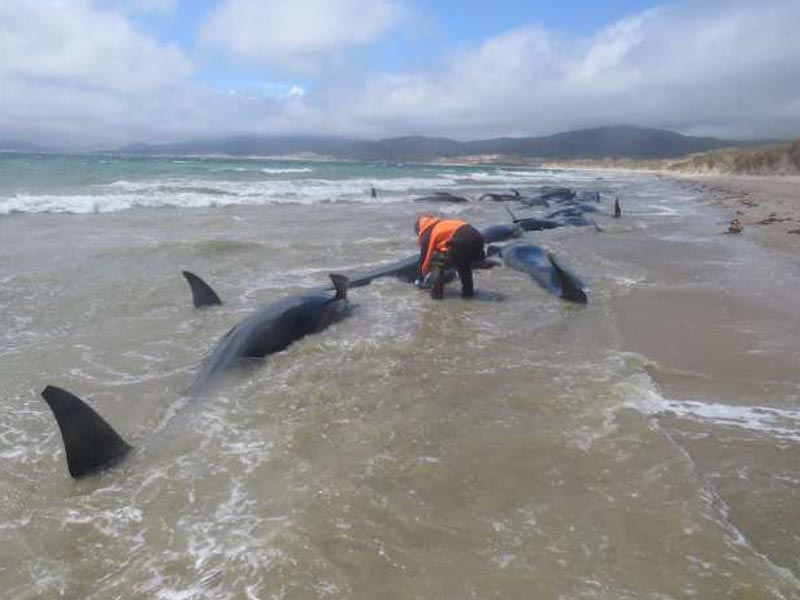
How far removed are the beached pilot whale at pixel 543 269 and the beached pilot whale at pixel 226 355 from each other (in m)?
3.34

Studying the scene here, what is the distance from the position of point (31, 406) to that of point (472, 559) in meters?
4.31

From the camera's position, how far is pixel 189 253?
1404cm

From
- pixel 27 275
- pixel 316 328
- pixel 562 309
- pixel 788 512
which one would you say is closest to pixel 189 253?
pixel 27 275

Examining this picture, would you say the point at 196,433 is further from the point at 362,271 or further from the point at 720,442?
the point at 362,271

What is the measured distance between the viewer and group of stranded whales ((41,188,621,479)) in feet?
15.1

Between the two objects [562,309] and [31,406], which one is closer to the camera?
[31,406]

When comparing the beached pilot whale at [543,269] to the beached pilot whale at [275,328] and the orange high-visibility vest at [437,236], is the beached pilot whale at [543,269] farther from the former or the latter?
the beached pilot whale at [275,328]

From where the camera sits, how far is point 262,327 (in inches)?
295

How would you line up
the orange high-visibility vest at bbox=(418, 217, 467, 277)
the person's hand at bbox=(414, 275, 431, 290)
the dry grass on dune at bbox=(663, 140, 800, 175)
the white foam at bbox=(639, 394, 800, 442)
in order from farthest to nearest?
the dry grass on dune at bbox=(663, 140, 800, 175) → the person's hand at bbox=(414, 275, 431, 290) → the orange high-visibility vest at bbox=(418, 217, 467, 277) → the white foam at bbox=(639, 394, 800, 442)

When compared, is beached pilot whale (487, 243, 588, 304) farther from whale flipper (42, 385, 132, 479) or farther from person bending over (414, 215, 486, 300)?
whale flipper (42, 385, 132, 479)

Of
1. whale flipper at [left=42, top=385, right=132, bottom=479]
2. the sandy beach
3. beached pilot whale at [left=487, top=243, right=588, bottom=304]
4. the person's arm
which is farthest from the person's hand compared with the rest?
the sandy beach

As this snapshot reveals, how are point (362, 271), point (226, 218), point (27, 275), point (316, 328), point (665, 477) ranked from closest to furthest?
point (665, 477) → point (316, 328) → point (27, 275) → point (362, 271) → point (226, 218)

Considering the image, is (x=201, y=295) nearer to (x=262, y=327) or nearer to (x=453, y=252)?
(x=262, y=327)

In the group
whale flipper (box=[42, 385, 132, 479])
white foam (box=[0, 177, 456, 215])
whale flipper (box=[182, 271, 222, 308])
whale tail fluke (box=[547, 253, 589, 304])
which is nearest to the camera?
whale flipper (box=[42, 385, 132, 479])
